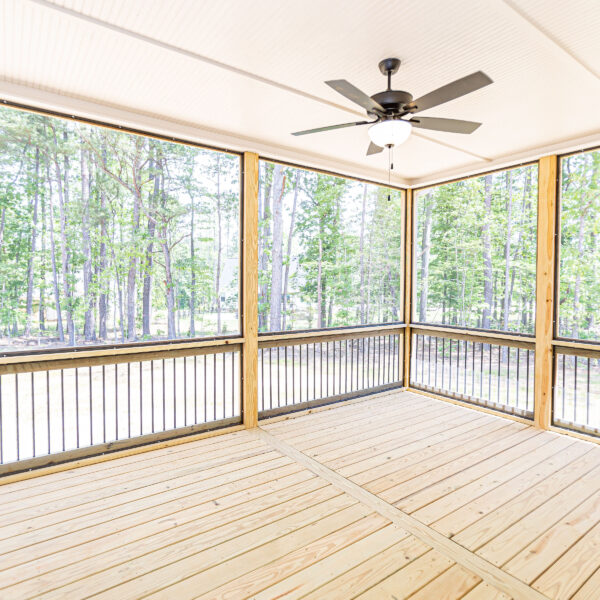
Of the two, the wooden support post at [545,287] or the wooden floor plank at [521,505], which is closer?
the wooden floor plank at [521,505]

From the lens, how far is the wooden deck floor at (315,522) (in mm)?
1819

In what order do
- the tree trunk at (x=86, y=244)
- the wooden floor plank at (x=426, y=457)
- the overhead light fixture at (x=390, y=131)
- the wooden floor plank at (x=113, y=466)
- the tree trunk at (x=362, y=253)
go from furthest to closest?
the tree trunk at (x=362, y=253) → the tree trunk at (x=86, y=244) → the wooden floor plank at (x=426, y=457) → the wooden floor plank at (x=113, y=466) → the overhead light fixture at (x=390, y=131)

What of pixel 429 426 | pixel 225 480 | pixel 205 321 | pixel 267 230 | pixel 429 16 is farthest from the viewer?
pixel 267 230

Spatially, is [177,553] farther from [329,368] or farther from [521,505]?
[329,368]

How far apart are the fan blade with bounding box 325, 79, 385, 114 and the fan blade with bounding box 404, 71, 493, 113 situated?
7.2 inches

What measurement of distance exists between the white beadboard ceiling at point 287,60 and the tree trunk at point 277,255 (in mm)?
2968

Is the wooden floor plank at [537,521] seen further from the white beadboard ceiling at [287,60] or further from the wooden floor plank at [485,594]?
the white beadboard ceiling at [287,60]

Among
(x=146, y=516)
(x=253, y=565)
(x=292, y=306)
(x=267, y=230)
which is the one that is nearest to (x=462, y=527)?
(x=253, y=565)

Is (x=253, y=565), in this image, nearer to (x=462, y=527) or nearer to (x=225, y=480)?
(x=225, y=480)

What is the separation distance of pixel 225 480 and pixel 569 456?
2903 mm

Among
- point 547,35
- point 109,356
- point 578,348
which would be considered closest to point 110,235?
point 109,356

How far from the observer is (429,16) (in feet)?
6.20

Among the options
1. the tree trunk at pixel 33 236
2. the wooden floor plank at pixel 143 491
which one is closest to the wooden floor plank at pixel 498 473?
the wooden floor plank at pixel 143 491

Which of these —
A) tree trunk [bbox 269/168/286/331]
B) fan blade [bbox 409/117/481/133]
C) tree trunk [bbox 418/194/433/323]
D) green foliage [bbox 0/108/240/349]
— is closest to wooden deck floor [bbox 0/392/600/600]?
green foliage [bbox 0/108/240/349]
